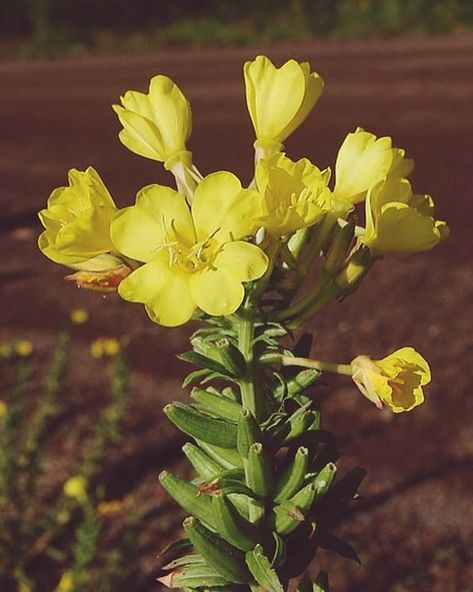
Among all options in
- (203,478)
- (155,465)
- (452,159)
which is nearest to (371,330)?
(155,465)

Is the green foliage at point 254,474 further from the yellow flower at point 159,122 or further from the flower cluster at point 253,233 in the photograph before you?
the yellow flower at point 159,122

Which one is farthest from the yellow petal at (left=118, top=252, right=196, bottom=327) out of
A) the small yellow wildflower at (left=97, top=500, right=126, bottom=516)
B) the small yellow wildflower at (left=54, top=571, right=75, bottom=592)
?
the small yellow wildflower at (left=97, top=500, right=126, bottom=516)

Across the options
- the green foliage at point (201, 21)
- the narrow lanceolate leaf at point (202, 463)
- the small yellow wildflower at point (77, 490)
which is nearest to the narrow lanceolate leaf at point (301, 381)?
the narrow lanceolate leaf at point (202, 463)

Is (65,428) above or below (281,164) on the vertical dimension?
below

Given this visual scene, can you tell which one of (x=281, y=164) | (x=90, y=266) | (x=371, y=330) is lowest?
(x=371, y=330)

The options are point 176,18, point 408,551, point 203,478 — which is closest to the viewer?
point 203,478

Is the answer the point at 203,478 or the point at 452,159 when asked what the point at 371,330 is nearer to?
the point at 452,159

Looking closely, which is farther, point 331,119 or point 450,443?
point 331,119

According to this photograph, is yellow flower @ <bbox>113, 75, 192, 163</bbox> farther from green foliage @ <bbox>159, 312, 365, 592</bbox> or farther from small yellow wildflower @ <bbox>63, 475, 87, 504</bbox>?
small yellow wildflower @ <bbox>63, 475, 87, 504</bbox>

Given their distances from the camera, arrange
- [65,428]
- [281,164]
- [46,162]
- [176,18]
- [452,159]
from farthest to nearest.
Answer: [176,18] < [46,162] < [452,159] < [65,428] < [281,164]
